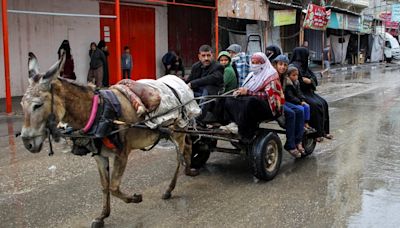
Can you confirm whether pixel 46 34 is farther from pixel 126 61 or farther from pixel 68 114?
pixel 68 114

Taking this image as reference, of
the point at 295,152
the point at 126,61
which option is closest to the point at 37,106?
the point at 295,152

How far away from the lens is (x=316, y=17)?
27.2 meters

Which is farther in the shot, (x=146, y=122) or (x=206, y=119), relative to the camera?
(x=206, y=119)

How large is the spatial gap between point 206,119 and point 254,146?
2.62 ft

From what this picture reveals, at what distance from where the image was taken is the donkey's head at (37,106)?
392 cm

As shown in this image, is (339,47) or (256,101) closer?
(256,101)

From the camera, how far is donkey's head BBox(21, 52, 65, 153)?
12.9ft

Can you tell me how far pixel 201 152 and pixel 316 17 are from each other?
22171mm

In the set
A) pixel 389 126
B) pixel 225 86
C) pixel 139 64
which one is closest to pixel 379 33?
pixel 139 64

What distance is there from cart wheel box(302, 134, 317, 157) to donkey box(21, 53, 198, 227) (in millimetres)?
3075

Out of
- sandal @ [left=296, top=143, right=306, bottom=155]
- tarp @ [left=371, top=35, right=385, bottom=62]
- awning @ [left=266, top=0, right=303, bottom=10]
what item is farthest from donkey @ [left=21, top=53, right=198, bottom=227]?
tarp @ [left=371, top=35, right=385, bottom=62]

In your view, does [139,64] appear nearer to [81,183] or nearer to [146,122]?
[81,183]

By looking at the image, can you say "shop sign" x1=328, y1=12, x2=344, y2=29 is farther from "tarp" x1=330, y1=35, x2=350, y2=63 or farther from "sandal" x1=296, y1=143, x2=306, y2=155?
"sandal" x1=296, y1=143, x2=306, y2=155

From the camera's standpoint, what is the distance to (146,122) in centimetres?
489
